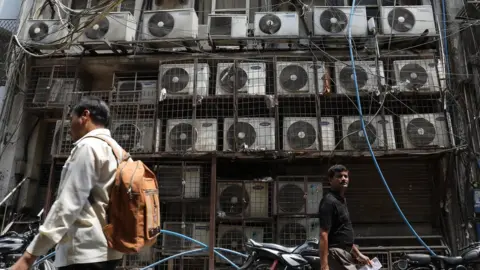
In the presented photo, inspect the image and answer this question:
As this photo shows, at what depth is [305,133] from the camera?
7547mm

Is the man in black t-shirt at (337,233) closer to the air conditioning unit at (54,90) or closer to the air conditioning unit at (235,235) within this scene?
the air conditioning unit at (235,235)

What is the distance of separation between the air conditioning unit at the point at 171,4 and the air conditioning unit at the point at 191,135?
10.0ft

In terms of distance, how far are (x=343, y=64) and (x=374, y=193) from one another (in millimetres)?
2642

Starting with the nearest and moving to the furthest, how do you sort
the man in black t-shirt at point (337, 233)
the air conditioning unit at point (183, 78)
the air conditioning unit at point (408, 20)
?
1. the man in black t-shirt at point (337, 233)
2. the air conditioning unit at point (183, 78)
3. the air conditioning unit at point (408, 20)

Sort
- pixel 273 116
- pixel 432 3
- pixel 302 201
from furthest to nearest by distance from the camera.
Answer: pixel 432 3, pixel 273 116, pixel 302 201

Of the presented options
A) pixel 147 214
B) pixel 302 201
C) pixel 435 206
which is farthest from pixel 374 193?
pixel 147 214

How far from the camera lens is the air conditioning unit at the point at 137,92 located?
8.14 metres

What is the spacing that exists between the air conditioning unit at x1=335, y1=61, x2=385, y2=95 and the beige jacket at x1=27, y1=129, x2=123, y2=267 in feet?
20.4

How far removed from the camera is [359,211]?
8109 mm

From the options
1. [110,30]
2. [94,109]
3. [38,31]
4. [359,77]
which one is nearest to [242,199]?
[359,77]

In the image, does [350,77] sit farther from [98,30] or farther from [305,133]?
[98,30]

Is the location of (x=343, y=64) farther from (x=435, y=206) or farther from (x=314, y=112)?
(x=435, y=206)

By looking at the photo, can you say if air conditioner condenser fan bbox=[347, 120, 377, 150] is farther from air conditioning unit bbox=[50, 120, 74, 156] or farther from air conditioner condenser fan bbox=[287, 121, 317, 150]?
air conditioning unit bbox=[50, 120, 74, 156]

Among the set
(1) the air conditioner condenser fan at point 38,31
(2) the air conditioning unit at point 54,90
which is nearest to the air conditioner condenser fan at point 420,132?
(2) the air conditioning unit at point 54,90
